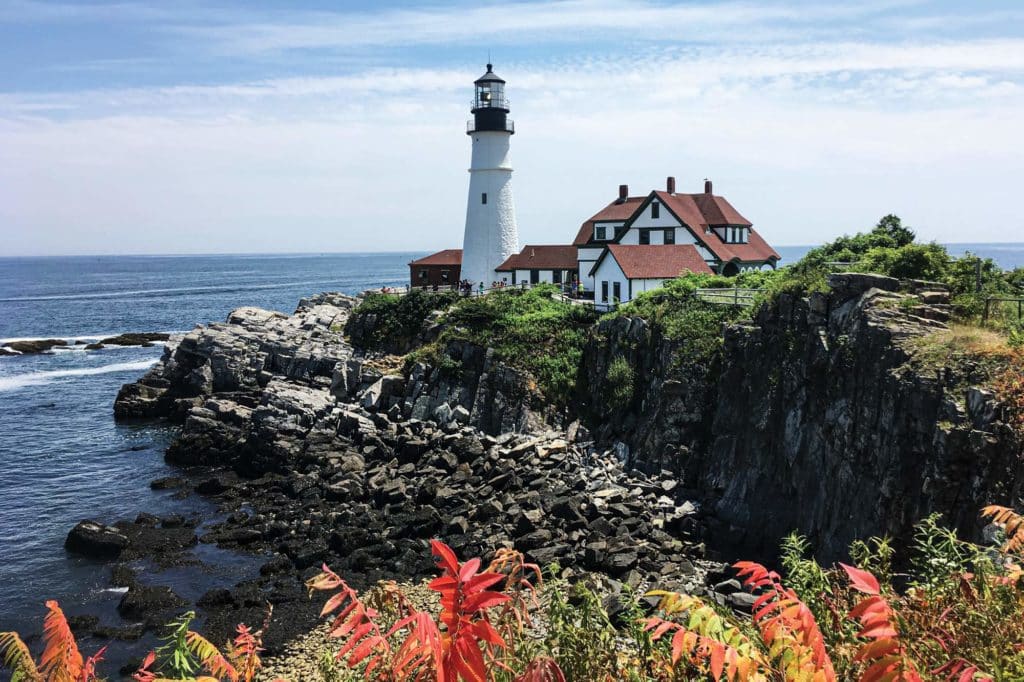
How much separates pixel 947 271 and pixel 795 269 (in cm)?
987

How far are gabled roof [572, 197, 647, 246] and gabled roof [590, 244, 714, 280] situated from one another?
7.41m

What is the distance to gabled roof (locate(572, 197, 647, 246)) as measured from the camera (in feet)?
168

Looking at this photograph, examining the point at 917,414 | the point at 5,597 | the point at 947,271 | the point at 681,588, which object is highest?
the point at 947,271

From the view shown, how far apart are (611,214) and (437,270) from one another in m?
16.4

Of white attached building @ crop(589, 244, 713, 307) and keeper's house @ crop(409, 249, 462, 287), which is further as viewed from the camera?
keeper's house @ crop(409, 249, 462, 287)

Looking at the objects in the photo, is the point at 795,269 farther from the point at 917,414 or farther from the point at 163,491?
the point at 163,491

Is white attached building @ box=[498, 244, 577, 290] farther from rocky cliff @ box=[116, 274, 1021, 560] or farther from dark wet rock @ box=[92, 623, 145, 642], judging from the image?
dark wet rock @ box=[92, 623, 145, 642]

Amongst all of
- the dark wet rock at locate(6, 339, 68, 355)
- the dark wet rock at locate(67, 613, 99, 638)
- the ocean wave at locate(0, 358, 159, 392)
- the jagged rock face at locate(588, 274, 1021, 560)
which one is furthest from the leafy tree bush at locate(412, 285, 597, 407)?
the dark wet rock at locate(6, 339, 68, 355)

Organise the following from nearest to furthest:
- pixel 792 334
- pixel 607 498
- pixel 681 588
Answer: pixel 681 588 → pixel 792 334 → pixel 607 498

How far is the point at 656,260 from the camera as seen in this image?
4212 cm

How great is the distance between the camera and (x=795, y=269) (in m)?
33.1

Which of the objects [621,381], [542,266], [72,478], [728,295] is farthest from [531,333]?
[72,478]

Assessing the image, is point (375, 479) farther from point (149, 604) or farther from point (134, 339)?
point (134, 339)

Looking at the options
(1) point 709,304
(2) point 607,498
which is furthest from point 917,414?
(1) point 709,304
